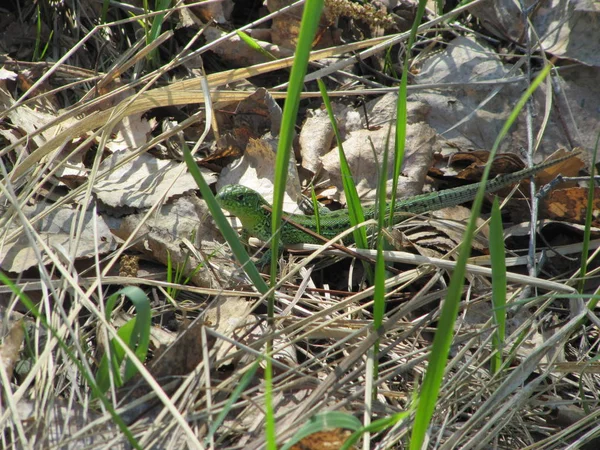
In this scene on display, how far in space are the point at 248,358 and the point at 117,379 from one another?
22.0 inches

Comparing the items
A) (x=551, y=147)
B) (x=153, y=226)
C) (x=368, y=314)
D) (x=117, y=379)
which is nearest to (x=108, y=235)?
(x=153, y=226)

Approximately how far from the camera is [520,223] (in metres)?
3.79

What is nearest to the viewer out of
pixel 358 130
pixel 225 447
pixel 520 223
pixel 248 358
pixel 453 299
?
pixel 453 299

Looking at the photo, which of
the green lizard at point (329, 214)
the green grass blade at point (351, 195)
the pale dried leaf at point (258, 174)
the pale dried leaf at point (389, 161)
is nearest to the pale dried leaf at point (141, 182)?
the pale dried leaf at point (258, 174)

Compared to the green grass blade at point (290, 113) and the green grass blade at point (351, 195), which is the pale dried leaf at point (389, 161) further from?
the green grass blade at point (290, 113)

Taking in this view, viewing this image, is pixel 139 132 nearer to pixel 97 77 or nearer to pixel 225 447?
pixel 97 77

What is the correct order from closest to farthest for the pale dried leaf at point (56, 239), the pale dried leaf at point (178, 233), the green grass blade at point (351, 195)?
the green grass blade at point (351, 195) → the pale dried leaf at point (56, 239) → the pale dried leaf at point (178, 233)

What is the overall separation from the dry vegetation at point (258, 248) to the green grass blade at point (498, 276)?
7 centimetres

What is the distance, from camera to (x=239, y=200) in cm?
391

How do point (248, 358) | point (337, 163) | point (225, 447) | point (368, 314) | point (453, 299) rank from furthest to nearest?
point (337, 163)
point (368, 314)
point (248, 358)
point (225, 447)
point (453, 299)

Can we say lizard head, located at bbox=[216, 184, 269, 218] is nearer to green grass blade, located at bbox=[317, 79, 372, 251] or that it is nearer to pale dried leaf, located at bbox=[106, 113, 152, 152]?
pale dried leaf, located at bbox=[106, 113, 152, 152]

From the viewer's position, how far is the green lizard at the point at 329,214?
3811 mm

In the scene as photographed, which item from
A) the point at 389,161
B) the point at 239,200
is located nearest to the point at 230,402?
the point at 239,200

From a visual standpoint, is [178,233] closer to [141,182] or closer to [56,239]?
[141,182]
